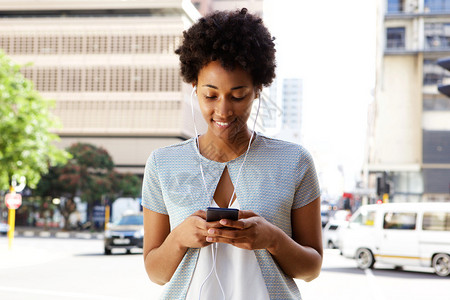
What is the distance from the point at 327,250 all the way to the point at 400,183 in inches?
1142

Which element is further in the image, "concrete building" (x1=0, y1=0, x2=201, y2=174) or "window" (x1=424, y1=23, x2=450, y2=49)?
"concrete building" (x1=0, y1=0, x2=201, y2=174)

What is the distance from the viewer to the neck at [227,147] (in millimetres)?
2182

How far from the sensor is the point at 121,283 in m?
13.9

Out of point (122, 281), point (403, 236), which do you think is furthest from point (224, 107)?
point (403, 236)

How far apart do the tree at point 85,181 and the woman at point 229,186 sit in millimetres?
47738

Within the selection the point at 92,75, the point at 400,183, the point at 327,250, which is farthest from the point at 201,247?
the point at 92,75

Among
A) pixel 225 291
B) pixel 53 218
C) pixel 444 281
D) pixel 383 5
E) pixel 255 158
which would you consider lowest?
pixel 53 218

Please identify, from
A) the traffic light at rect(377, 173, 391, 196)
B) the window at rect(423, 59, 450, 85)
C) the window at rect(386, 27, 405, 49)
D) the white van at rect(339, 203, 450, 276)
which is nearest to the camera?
the white van at rect(339, 203, 450, 276)

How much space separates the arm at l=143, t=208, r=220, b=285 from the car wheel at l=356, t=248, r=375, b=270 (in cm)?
1811

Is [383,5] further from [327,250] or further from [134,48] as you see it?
[327,250]

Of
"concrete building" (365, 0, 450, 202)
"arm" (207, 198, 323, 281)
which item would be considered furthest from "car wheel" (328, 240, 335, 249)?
"arm" (207, 198, 323, 281)

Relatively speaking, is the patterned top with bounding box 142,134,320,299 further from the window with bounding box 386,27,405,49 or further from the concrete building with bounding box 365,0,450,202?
the window with bounding box 386,27,405,49

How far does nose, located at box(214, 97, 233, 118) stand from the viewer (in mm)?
2078

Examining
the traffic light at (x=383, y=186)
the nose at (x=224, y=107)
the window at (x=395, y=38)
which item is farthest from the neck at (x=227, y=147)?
the window at (x=395, y=38)
